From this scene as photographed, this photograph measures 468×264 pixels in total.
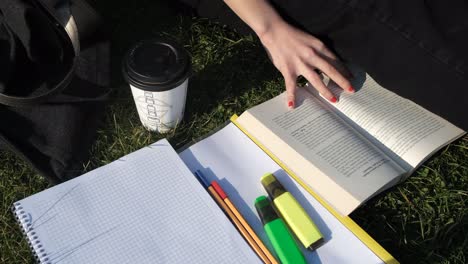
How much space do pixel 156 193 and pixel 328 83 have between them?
606 millimetres

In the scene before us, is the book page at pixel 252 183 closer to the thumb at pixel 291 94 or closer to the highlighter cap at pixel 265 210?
the highlighter cap at pixel 265 210

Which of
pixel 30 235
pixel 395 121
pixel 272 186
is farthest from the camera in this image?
pixel 395 121

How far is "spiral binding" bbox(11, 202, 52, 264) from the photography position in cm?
119

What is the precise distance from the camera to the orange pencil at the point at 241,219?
4.03 feet

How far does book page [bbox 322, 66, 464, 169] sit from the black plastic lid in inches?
A: 19.1

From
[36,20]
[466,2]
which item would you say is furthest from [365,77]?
[36,20]

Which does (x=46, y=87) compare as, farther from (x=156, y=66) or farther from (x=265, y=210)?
(x=265, y=210)

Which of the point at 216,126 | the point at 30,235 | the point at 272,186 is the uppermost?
the point at 272,186

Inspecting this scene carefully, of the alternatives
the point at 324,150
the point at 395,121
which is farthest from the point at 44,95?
the point at 395,121

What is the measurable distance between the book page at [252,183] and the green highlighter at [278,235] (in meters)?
0.03

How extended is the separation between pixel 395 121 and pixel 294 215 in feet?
1.38

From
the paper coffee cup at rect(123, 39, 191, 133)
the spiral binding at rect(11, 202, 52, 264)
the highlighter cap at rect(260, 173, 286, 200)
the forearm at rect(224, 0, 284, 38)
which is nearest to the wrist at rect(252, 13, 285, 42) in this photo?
the forearm at rect(224, 0, 284, 38)

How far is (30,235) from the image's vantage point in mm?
1221

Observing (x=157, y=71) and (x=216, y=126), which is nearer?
(x=157, y=71)
